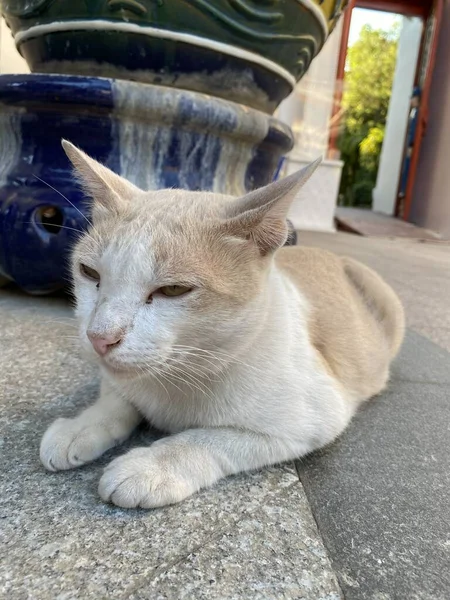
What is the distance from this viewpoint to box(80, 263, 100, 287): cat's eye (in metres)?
1.04

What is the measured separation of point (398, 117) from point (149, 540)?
8.73m

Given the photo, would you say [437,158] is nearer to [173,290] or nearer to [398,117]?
[398,117]

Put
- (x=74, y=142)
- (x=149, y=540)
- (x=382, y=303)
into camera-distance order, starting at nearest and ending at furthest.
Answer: (x=149, y=540), (x=382, y=303), (x=74, y=142)

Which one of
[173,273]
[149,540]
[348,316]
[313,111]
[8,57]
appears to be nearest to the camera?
[149,540]

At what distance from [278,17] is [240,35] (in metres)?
0.16

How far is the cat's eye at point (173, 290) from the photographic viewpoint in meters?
0.93

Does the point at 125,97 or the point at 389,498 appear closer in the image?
the point at 389,498

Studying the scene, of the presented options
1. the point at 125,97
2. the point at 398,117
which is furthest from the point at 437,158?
the point at 125,97

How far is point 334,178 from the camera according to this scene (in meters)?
5.91

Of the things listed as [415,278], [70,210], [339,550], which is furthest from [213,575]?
[415,278]

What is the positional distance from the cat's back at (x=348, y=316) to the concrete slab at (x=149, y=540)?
41 centimetres

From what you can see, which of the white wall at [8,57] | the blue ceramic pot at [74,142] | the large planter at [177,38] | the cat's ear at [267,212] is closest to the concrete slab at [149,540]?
the cat's ear at [267,212]

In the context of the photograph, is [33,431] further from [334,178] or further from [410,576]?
[334,178]

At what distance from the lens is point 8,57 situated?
2971 millimetres
